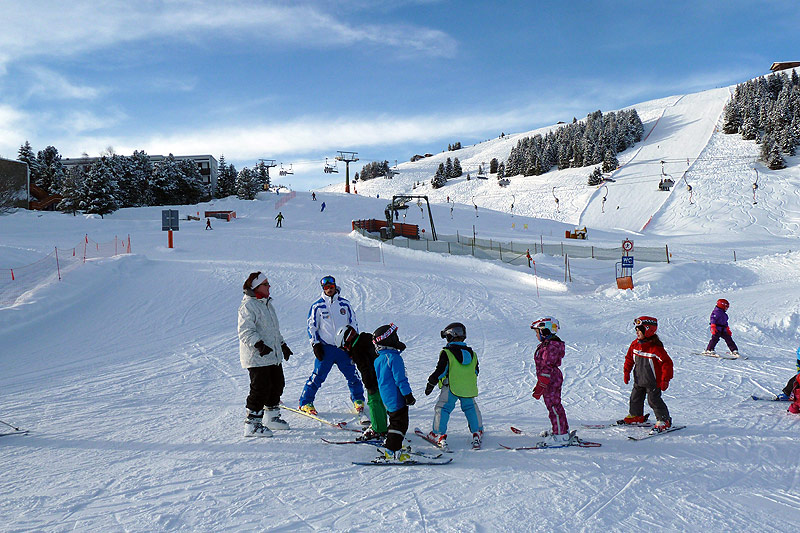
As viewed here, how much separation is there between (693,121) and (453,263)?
3415 inches

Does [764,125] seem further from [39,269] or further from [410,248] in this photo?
[39,269]

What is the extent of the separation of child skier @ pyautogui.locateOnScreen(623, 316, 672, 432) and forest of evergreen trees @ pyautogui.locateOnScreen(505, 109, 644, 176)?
75790 millimetres

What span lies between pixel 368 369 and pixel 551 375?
6.40 ft

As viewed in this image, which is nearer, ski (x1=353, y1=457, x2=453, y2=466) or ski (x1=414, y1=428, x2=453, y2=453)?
ski (x1=353, y1=457, x2=453, y2=466)

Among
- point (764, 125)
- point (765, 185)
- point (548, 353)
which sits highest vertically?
point (764, 125)

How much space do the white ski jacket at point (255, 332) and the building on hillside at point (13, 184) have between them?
47479 millimetres

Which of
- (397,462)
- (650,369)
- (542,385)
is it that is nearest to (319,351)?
(397,462)

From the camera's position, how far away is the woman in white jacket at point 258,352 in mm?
5156

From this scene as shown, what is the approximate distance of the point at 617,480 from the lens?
4168 millimetres

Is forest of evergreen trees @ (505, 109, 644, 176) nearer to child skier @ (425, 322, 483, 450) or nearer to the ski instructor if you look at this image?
the ski instructor

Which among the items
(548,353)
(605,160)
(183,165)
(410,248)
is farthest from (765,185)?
(183,165)

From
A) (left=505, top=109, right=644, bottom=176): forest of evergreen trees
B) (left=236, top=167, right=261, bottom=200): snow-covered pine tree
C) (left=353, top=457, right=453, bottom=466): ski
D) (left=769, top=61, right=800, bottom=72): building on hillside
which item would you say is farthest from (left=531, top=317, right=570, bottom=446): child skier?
(left=769, top=61, right=800, bottom=72): building on hillside

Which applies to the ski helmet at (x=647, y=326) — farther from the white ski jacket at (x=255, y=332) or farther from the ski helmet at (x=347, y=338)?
the white ski jacket at (x=255, y=332)

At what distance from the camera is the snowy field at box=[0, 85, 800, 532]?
11.9ft
